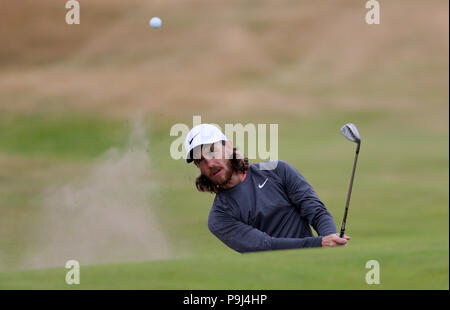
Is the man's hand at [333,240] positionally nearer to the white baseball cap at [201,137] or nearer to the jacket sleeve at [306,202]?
the jacket sleeve at [306,202]

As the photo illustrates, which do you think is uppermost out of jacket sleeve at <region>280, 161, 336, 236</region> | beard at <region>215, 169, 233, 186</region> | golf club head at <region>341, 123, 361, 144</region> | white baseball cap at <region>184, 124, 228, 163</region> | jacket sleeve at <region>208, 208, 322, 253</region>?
golf club head at <region>341, 123, 361, 144</region>

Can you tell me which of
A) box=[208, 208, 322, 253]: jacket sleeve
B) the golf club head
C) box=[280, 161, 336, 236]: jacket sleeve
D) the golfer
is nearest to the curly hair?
the golfer

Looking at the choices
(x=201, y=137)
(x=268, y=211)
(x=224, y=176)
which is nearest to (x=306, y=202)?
(x=268, y=211)

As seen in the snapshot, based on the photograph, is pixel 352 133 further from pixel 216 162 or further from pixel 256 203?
pixel 216 162

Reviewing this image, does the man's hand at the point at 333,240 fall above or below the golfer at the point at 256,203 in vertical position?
below

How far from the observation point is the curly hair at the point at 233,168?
5.46 meters

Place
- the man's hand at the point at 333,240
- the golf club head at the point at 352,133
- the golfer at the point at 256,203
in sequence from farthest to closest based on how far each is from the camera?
the golf club head at the point at 352,133, the golfer at the point at 256,203, the man's hand at the point at 333,240

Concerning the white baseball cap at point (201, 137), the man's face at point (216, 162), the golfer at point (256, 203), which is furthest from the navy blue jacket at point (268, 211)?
the white baseball cap at point (201, 137)

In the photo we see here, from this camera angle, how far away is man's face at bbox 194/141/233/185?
535cm

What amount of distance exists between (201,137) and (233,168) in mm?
353

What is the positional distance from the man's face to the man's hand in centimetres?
73

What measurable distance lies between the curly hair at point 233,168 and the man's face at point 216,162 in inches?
1.7

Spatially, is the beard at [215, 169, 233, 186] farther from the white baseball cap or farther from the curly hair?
the white baseball cap

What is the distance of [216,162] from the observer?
17.6 feet
